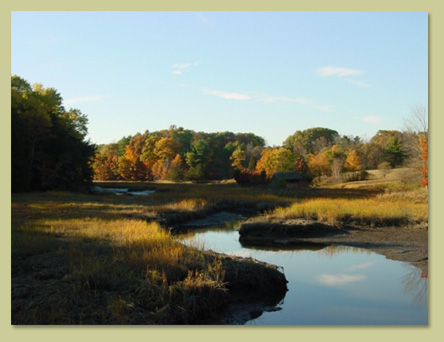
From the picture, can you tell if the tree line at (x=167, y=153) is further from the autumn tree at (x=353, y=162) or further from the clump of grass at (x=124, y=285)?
the clump of grass at (x=124, y=285)

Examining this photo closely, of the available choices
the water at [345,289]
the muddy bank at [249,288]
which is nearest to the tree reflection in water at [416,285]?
the water at [345,289]

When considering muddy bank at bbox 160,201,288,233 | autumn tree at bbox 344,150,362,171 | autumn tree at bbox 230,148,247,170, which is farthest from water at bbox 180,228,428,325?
autumn tree at bbox 230,148,247,170

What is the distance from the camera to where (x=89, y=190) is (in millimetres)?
42906

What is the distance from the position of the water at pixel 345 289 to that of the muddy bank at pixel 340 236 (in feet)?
3.07

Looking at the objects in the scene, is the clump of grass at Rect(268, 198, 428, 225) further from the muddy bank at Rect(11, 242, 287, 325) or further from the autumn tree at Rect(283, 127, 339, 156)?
the autumn tree at Rect(283, 127, 339, 156)

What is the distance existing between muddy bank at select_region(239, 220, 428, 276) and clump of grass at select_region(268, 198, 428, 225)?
0.56 m

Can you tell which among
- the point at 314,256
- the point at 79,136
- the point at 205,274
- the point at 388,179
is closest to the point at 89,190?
the point at 79,136

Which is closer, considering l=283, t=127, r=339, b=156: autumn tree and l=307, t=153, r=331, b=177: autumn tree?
l=307, t=153, r=331, b=177: autumn tree

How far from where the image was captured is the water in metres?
8.48

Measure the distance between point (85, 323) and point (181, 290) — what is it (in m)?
1.84

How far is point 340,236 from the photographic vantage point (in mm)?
17656

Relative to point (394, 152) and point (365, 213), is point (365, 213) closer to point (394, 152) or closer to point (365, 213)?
point (365, 213)

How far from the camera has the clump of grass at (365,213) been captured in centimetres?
1944

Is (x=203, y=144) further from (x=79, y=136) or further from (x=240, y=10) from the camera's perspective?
(x=240, y=10)
